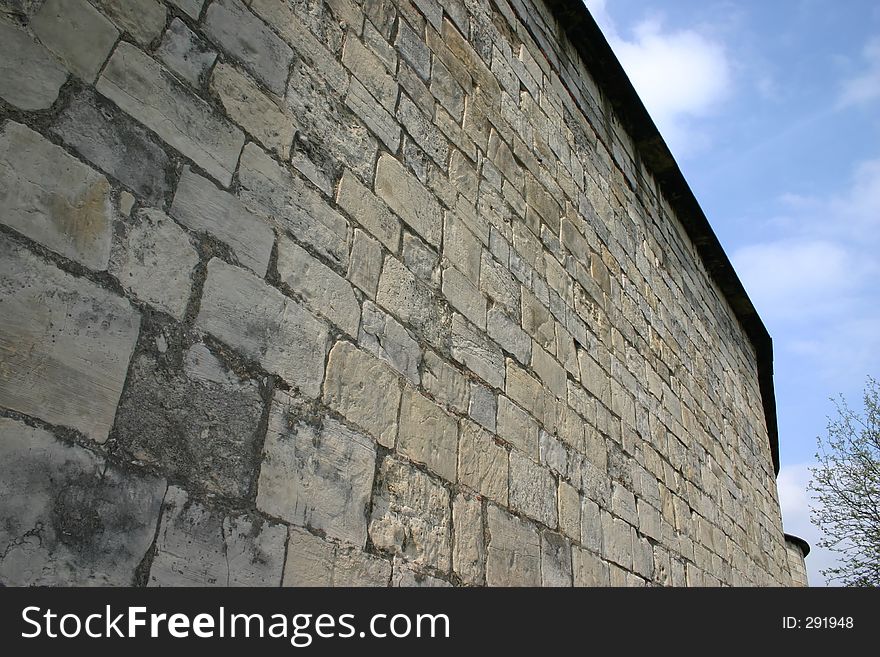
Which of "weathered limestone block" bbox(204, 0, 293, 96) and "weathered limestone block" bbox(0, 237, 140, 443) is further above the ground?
"weathered limestone block" bbox(204, 0, 293, 96)

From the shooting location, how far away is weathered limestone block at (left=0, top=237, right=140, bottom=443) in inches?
49.1

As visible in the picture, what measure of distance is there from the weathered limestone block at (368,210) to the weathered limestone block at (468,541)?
34.8 inches

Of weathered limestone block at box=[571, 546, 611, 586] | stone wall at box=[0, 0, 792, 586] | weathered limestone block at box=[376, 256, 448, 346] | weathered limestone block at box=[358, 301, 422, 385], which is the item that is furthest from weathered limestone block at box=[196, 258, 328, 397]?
weathered limestone block at box=[571, 546, 611, 586]

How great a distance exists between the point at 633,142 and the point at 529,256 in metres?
2.75

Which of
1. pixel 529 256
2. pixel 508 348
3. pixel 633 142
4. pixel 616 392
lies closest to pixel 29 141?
pixel 508 348

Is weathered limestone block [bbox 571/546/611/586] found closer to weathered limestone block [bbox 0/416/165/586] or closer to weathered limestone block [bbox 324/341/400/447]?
weathered limestone block [bbox 324/341/400/447]

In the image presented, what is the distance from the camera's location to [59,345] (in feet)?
4.29

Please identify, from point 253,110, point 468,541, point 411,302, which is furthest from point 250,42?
point 468,541

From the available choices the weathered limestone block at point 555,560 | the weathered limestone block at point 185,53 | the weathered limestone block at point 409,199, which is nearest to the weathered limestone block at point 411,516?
the weathered limestone block at point 555,560

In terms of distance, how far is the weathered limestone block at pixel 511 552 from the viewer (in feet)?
7.68

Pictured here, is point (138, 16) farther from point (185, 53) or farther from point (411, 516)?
point (411, 516)

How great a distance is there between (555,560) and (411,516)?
93 cm

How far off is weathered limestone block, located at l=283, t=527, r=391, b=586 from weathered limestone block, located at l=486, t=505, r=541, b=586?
0.56 meters

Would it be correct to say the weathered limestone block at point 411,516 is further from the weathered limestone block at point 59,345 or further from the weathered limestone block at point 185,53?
the weathered limestone block at point 185,53
